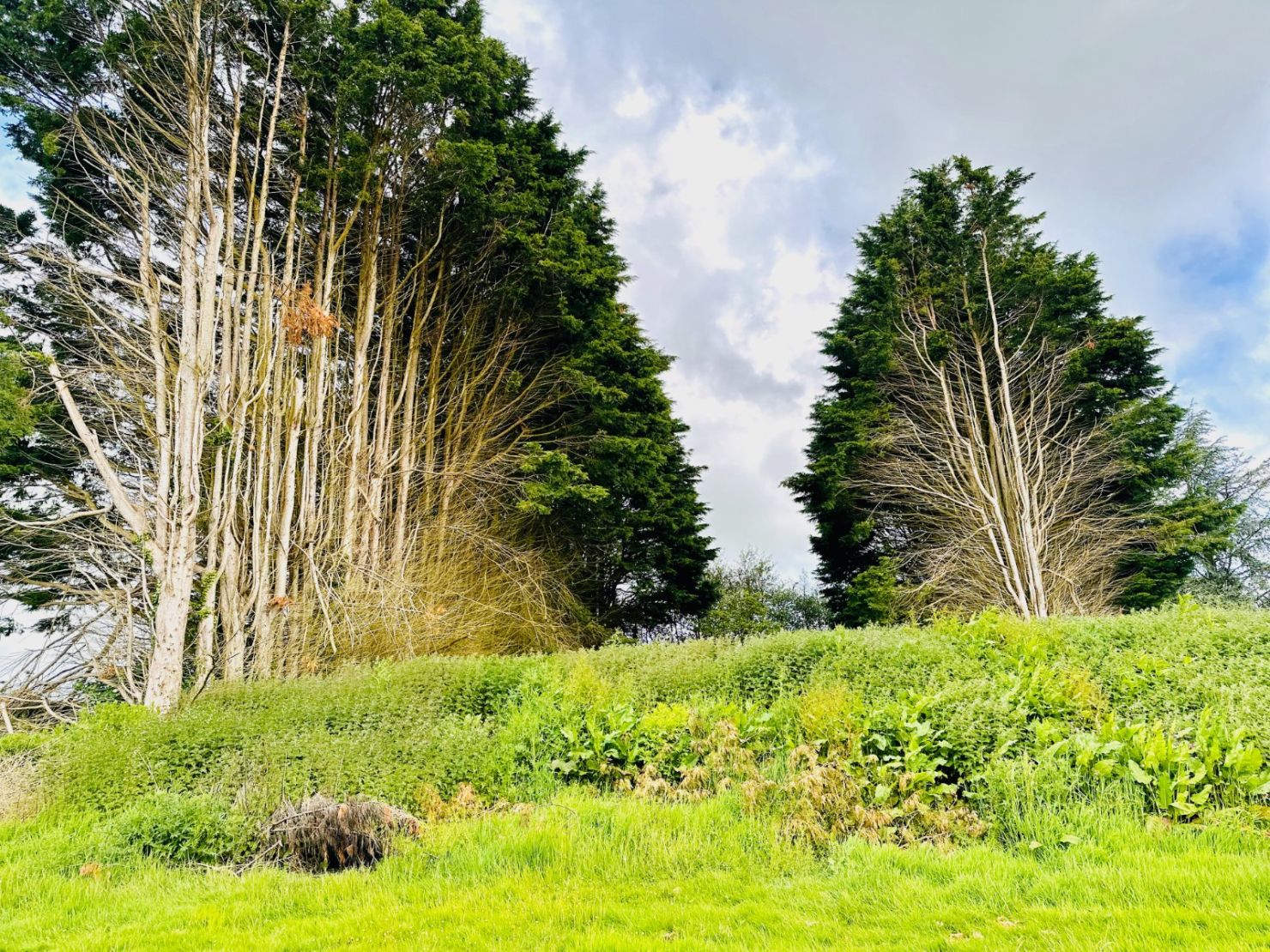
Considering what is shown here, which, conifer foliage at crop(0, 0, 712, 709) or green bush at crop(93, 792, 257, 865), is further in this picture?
conifer foliage at crop(0, 0, 712, 709)

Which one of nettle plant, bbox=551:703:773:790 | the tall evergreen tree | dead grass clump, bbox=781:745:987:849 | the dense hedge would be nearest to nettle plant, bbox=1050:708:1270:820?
the dense hedge

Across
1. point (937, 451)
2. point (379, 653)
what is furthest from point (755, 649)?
point (937, 451)

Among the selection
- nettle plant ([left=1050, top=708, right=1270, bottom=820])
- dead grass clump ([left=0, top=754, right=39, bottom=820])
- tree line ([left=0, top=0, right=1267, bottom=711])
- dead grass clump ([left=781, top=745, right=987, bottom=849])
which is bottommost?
dead grass clump ([left=0, top=754, right=39, bottom=820])

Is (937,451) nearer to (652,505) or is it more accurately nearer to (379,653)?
(652,505)

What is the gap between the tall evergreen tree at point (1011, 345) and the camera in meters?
13.3

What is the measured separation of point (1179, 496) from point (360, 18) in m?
18.6

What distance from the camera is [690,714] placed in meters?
5.22

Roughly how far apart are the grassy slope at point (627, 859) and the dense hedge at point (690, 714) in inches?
1.2

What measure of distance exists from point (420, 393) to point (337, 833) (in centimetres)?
989

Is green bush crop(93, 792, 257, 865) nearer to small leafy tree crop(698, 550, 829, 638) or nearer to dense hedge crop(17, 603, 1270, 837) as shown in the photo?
dense hedge crop(17, 603, 1270, 837)

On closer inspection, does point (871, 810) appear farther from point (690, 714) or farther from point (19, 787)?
point (19, 787)

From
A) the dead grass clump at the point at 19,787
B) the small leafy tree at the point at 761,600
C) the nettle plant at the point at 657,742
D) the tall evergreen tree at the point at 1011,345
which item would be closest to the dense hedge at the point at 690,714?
the nettle plant at the point at 657,742

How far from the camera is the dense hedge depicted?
4.44 metres

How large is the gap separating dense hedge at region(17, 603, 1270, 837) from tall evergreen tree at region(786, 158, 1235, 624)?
7259mm
